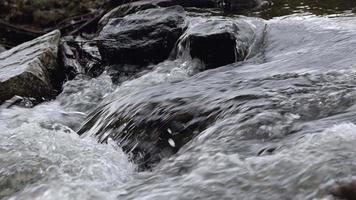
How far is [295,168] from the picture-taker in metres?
2.80

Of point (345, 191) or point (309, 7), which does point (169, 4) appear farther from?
point (345, 191)

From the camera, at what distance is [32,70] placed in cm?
636

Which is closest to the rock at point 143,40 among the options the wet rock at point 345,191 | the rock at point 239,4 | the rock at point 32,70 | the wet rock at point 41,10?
the rock at point 32,70

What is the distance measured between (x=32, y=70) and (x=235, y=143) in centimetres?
376

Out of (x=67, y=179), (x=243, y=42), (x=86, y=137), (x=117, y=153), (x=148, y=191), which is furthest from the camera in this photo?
(x=243, y=42)

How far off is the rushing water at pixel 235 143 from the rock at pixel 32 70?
2.11ft

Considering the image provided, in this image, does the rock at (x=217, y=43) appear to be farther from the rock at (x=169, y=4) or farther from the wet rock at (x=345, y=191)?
the wet rock at (x=345, y=191)

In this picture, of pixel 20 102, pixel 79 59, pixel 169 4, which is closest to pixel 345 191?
pixel 20 102

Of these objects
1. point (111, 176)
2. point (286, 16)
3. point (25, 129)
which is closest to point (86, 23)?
point (286, 16)

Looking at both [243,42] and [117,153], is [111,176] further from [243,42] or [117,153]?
[243,42]

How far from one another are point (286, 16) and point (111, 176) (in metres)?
4.53

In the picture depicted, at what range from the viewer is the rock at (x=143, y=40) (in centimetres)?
678

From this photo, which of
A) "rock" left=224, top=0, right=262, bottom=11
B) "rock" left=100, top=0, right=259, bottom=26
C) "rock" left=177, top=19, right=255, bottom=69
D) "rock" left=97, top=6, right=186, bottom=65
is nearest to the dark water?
"rock" left=224, top=0, right=262, bottom=11

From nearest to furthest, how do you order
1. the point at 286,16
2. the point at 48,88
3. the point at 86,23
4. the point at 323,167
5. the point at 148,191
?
the point at 323,167 < the point at 148,191 < the point at 48,88 < the point at 286,16 < the point at 86,23
